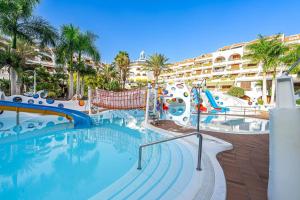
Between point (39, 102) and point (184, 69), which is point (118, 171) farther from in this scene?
point (184, 69)

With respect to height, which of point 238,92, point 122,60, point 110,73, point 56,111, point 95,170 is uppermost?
point 122,60

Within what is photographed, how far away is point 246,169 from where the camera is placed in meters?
3.90

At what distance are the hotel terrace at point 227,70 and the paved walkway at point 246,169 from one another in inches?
1021

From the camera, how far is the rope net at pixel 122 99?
1073 cm

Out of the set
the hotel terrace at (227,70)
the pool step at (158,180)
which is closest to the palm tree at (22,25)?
the pool step at (158,180)

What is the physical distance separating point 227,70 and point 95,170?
41499mm

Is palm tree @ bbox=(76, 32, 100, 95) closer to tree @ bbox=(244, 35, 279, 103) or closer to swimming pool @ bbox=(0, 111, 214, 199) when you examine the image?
swimming pool @ bbox=(0, 111, 214, 199)

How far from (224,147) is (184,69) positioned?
4907 cm

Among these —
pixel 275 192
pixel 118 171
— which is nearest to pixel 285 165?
pixel 275 192

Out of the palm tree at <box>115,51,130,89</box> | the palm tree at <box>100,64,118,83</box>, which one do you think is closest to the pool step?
the palm tree at <box>115,51,130,89</box>

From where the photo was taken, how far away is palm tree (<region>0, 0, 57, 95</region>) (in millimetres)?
11668

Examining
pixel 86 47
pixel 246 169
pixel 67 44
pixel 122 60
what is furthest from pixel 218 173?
pixel 122 60

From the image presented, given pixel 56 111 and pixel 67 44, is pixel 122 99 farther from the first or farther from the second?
pixel 67 44

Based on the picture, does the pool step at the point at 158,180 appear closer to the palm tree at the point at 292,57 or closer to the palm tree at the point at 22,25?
the palm tree at the point at 22,25
